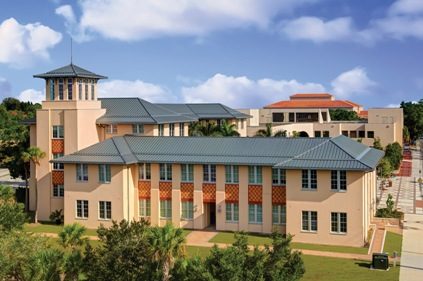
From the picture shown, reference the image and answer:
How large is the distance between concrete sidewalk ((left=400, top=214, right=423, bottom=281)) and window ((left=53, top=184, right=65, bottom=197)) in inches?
1079

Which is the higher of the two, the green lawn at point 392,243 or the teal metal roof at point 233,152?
the teal metal roof at point 233,152

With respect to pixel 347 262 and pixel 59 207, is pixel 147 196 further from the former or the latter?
pixel 347 262

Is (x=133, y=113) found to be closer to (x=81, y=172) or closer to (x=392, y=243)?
(x=81, y=172)

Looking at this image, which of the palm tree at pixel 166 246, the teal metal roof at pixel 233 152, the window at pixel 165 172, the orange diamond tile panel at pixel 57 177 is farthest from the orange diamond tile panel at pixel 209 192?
the palm tree at pixel 166 246

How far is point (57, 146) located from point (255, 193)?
17.6 meters

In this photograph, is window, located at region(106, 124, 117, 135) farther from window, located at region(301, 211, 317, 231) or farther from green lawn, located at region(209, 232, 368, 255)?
window, located at region(301, 211, 317, 231)

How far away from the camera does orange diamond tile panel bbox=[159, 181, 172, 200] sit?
144 ft

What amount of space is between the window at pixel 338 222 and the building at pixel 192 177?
0.23 feet

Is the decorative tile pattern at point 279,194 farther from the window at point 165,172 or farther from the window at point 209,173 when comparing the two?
the window at point 165,172

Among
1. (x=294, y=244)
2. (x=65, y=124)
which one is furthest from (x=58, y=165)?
(x=294, y=244)

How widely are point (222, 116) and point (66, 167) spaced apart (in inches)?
1240

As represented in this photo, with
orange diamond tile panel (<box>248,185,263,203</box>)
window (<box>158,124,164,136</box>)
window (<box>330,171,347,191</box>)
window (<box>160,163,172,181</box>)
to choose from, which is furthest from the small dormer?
window (<box>330,171,347,191</box>)

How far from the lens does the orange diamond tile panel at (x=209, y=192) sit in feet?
141

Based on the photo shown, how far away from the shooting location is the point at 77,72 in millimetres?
47594
